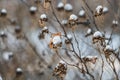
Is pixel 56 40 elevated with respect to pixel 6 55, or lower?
lower

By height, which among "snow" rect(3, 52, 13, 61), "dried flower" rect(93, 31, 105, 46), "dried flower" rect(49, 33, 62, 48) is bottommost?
"dried flower" rect(49, 33, 62, 48)

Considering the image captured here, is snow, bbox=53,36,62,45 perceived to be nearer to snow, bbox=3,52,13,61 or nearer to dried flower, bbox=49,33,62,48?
dried flower, bbox=49,33,62,48

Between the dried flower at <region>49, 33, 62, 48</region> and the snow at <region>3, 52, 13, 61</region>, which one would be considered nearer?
the dried flower at <region>49, 33, 62, 48</region>

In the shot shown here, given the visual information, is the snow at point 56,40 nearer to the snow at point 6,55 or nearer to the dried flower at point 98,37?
the dried flower at point 98,37

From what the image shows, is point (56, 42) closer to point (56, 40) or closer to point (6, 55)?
point (56, 40)

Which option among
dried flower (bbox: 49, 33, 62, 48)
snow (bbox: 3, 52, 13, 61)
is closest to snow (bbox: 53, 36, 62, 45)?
dried flower (bbox: 49, 33, 62, 48)

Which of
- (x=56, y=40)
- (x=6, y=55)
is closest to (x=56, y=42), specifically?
(x=56, y=40)

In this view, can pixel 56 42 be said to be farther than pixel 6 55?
No

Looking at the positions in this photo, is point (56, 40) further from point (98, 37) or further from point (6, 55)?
point (6, 55)

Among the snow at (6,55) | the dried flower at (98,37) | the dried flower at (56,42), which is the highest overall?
the snow at (6,55)

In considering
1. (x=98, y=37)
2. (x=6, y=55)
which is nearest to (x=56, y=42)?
(x=98, y=37)

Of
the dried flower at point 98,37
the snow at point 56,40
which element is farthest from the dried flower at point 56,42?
the dried flower at point 98,37

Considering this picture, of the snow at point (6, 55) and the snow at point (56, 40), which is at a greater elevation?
the snow at point (6, 55)

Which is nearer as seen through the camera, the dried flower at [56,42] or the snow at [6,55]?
the dried flower at [56,42]
